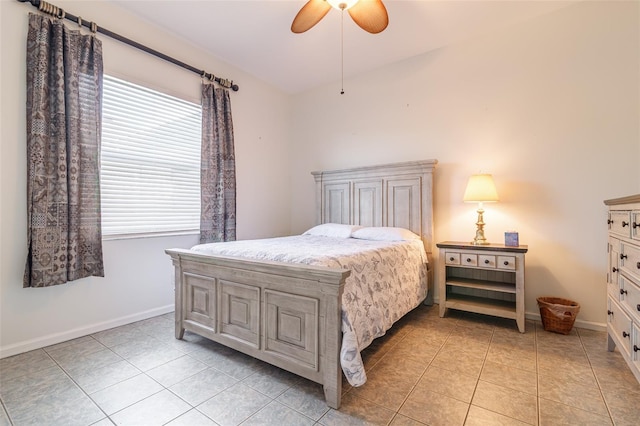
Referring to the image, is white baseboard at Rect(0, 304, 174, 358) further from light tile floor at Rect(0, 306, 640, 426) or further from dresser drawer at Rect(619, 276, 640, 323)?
dresser drawer at Rect(619, 276, 640, 323)

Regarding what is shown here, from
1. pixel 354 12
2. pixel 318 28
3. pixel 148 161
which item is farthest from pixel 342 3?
pixel 148 161

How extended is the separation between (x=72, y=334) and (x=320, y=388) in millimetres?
2130

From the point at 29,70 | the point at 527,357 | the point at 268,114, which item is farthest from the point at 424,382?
the point at 268,114

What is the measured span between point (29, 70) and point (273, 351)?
8.75 ft

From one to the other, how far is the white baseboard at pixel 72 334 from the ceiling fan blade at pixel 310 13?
9.69ft

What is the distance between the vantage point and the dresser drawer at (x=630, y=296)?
1.59m

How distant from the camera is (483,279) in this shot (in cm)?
298

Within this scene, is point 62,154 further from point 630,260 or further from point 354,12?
point 630,260

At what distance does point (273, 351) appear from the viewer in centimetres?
179

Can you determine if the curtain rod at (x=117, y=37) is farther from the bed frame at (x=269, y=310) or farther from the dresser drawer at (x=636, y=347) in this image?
the dresser drawer at (x=636, y=347)

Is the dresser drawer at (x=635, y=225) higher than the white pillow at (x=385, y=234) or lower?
A: higher

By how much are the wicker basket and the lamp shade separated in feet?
3.31

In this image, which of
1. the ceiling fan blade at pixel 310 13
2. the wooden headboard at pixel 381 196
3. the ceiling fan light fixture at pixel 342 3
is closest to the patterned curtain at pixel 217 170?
the wooden headboard at pixel 381 196

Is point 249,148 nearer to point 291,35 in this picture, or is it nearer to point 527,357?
point 291,35
